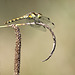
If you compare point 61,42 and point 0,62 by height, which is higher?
point 61,42

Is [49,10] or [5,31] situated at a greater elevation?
[49,10]

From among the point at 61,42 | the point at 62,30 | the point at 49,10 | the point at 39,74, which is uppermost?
the point at 49,10

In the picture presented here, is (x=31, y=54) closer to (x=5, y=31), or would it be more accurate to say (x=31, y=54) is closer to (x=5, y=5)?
(x=5, y=31)

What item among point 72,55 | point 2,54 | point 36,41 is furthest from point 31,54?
point 72,55

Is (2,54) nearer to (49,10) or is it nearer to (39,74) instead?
(39,74)

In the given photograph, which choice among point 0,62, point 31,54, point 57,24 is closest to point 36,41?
point 31,54

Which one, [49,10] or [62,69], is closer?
[62,69]
